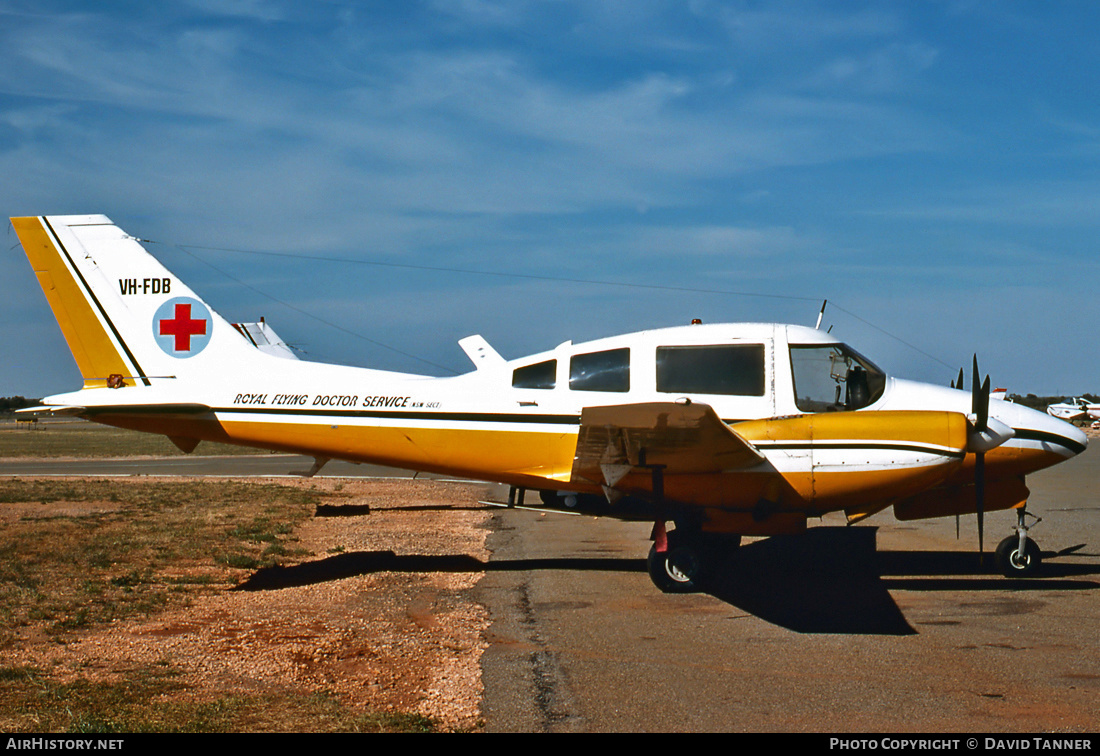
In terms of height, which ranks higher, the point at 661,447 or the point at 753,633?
the point at 661,447

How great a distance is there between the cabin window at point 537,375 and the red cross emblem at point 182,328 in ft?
13.8

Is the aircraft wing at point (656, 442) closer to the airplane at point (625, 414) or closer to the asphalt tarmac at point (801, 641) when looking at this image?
the airplane at point (625, 414)

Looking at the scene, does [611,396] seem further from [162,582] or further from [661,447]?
[162,582]

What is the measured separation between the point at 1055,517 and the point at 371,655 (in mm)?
13113

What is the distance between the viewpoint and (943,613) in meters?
8.08

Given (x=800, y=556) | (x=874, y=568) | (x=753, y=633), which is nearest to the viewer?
(x=753, y=633)

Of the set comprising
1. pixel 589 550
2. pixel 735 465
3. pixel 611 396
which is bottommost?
pixel 589 550

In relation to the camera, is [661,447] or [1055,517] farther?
[1055,517]

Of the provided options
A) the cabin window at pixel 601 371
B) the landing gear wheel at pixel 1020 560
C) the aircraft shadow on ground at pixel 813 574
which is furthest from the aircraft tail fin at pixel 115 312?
the landing gear wheel at pixel 1020 560

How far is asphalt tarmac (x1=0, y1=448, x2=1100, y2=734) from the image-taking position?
532 cm

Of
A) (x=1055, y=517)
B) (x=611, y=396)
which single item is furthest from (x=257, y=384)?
(x=1055, y=517)

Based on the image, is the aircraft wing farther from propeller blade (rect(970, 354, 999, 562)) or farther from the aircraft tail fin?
the aircraft tail fin

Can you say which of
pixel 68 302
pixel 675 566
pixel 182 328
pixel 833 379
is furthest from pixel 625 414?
pixel 68 302

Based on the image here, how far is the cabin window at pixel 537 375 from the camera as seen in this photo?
10.1m
